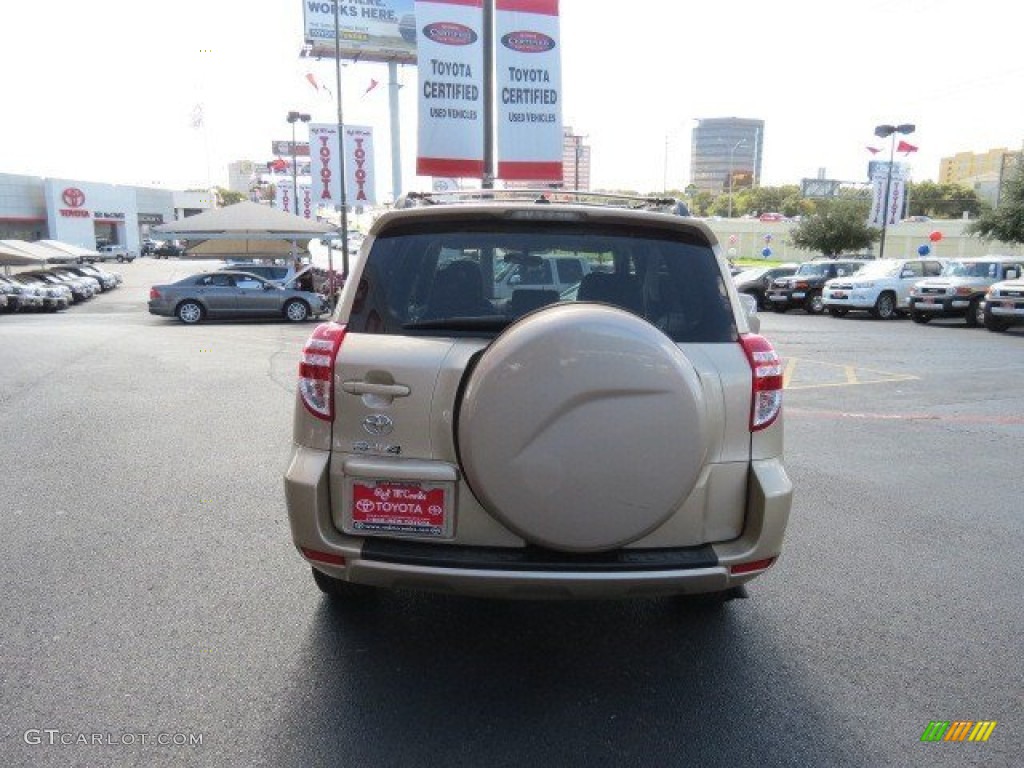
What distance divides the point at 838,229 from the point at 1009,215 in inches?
516

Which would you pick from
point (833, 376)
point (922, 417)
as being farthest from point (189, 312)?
point (922, 417)

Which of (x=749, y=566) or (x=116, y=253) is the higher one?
(x=749, y=566)

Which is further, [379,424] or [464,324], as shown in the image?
[464,324]

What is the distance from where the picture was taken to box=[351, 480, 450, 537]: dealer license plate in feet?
9.53

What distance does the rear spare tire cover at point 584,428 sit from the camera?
2.62 m

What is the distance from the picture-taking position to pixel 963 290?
20562mm

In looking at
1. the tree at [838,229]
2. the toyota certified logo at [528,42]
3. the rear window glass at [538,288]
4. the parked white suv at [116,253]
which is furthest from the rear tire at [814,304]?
the parked white suv at [116,253]

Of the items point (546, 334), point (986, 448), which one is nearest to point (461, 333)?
point (546, 334)

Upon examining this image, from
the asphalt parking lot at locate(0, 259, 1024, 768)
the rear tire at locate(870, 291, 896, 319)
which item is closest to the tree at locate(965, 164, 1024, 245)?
the rear tire at locate(870, 291, 896, 319)

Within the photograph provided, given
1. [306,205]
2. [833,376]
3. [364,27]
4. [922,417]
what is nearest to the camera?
[922,417]

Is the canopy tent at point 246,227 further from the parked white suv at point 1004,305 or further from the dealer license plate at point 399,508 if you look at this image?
the dealer license plate at point 399,508

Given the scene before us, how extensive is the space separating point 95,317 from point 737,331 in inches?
1000

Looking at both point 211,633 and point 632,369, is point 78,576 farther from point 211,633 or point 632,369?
point 632,369

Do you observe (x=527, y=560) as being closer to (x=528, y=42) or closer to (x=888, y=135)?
(x=528, y=42)
